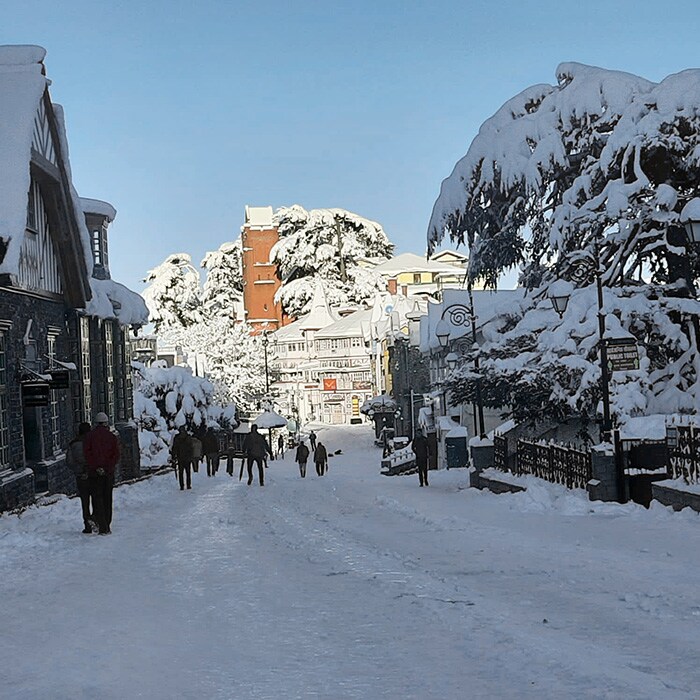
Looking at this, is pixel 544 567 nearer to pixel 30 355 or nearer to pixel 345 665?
pixel 345 665

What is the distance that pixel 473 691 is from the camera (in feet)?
19.3

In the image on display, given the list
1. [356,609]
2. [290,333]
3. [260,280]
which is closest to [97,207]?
[356,609]

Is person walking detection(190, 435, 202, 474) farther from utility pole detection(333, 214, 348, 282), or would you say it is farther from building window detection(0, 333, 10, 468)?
utility pole detection(333, 214, 348, 282)

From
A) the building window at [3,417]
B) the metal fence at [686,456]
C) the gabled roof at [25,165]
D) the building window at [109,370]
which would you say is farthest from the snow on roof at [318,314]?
the metal fence at [686,456]

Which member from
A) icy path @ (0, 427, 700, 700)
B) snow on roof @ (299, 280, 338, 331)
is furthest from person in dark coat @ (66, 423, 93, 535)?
snow on roof @ (299, 280, 338, 331)

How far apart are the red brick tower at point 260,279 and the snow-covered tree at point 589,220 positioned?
85591mm

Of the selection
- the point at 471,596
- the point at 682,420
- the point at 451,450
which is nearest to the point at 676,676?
the point at 471,596

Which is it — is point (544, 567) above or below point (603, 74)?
below

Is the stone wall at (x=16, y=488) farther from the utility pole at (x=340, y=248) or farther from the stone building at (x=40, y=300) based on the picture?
the utility pole at (x=340, y=248)

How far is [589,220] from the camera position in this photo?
80.5ft

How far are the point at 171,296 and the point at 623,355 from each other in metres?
85.6

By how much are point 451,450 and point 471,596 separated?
30767 mm

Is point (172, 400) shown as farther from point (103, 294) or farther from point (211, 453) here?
point (103, 294)

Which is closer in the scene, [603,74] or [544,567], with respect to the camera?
[544,567]
